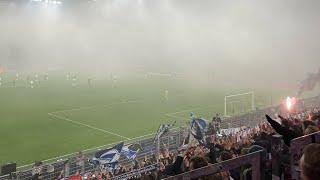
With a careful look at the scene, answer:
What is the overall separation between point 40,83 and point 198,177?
3914 cm

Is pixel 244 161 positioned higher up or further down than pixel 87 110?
higher up

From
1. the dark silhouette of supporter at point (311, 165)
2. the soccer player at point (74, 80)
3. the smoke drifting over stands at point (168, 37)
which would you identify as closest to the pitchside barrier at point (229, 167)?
the dark silhouette of supporter at point (311, 165)

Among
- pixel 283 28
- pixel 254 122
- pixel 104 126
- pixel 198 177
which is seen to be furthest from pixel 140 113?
pixel 198 177

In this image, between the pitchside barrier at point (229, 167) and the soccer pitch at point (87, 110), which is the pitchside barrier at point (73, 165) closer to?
the soccer pitch at point (87, 110)

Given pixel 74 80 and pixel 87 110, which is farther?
pixel 74 80

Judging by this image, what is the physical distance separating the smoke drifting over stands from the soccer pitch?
7.31 metres

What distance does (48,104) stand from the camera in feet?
96.6

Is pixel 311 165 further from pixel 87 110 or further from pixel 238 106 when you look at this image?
pixel 87 110

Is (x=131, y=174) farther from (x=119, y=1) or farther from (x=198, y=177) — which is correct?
(x=119, y=1)

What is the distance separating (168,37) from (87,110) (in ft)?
97.5

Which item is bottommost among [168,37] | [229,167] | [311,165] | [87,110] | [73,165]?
[73,165]

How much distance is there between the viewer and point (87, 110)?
27328 mm

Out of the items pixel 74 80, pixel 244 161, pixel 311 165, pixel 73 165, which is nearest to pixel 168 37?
pixel 74 80

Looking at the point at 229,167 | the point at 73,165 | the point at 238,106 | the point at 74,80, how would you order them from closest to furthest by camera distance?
the point at 229,167 < the point at 73,165 < the point at 238,106 < the point at 74,80
